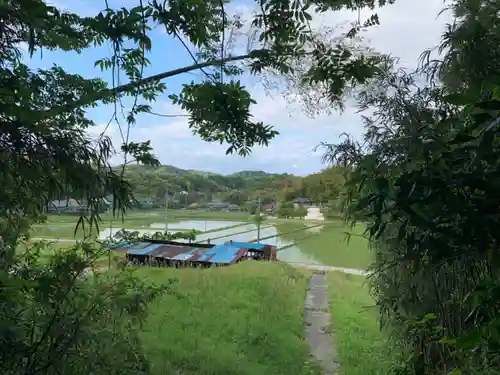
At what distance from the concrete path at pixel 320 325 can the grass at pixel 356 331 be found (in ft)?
0.21

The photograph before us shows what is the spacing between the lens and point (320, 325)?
12.7ft

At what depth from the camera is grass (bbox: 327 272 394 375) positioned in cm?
257

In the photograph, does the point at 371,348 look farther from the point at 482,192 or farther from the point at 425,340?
the point at 482,192

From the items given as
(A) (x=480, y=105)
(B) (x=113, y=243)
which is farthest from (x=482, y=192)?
(B) (x=113, y=243)

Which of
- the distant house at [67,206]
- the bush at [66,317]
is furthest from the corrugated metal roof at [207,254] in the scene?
the distant house at [67,206]

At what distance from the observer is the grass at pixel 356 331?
2574 mm

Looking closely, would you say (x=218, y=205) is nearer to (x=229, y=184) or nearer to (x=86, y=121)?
(x=229, y=184)

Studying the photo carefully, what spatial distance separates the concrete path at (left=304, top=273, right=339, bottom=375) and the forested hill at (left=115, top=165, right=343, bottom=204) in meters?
1.20

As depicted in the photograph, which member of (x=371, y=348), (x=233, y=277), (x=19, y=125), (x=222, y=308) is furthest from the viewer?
(x=233, y=277)

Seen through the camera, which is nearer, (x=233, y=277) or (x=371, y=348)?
(x=371, y=348)

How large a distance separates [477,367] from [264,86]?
1.03m

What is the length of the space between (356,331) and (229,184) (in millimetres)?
2039

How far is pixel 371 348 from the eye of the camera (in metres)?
3.02

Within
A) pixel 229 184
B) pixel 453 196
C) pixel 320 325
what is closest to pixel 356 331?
pixel 320 325
